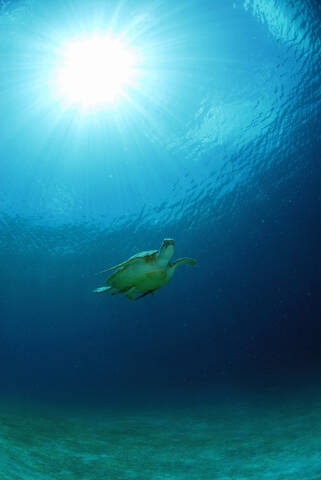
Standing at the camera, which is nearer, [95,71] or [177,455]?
[177,455]

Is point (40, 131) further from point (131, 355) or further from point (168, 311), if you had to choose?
point (131, 355)

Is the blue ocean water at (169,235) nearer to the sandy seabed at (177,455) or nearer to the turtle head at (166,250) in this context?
the sandy seabed at (177,455)

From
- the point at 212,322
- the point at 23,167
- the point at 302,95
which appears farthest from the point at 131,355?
the point at 302,95

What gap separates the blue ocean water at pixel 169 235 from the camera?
642cm

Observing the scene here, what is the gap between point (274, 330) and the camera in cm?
2389

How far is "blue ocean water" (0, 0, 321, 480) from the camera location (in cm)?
642

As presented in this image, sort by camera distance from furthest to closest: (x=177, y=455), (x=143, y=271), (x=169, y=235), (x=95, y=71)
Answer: (x=169, y=235) → (x=95, y=71) → (x=177, y=455) → (x=143, y=271)

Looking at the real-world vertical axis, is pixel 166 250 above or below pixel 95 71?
below

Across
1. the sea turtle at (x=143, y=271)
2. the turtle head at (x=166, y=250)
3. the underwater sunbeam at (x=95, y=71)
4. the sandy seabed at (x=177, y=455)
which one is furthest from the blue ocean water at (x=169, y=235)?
the turtle head at (x=166, y=250)

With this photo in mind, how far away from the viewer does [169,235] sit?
20.0 metres

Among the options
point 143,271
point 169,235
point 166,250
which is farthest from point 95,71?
point 169,235

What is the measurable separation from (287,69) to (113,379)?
99.6 ft

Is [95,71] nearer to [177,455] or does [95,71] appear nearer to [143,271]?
[143,271]

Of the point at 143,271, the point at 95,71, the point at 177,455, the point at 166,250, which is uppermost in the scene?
the point at 95,71
